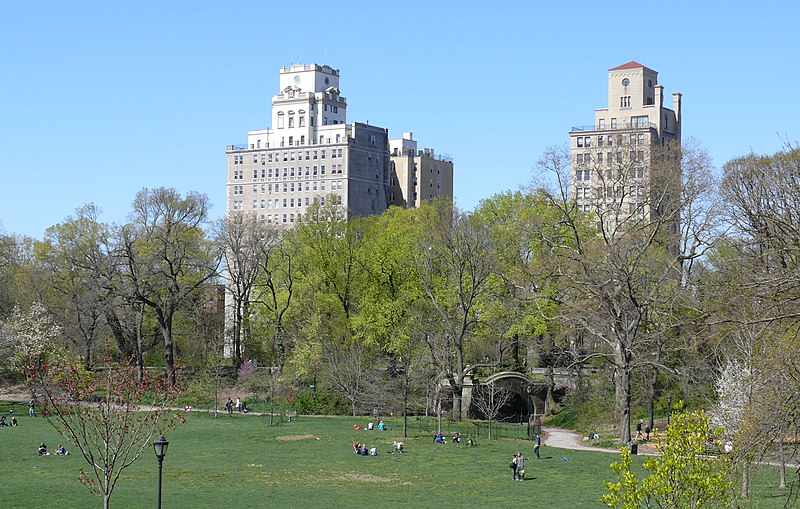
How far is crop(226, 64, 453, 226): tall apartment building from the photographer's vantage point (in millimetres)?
161500

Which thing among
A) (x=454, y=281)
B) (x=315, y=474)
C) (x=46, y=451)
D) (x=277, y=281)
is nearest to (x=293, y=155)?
(x=277, y=281)

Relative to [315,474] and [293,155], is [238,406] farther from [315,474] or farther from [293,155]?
[293,155]

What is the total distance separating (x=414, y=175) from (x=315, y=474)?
128650 mm

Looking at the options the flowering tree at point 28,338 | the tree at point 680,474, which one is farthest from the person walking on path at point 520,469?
the flowering tree at point 28,338

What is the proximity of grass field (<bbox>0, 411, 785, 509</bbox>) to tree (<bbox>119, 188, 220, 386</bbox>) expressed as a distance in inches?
798

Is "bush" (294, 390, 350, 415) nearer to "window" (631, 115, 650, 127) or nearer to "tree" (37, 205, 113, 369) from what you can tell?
"tree" (37, 205, 113, 369)

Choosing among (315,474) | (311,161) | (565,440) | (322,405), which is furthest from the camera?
(311,161)

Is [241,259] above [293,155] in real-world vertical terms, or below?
below

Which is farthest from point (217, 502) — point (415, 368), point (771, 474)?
point (415, 368)

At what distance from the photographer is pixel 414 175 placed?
563 feet

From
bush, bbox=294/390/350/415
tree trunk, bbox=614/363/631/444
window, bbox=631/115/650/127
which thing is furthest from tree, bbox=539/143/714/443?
window, bbox=631/115/650/127

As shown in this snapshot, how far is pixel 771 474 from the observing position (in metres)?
41.9

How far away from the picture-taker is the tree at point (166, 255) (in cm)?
7988

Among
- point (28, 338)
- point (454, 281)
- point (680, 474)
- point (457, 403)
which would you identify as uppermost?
point (454, 281)
